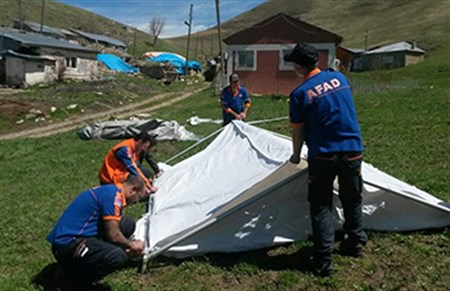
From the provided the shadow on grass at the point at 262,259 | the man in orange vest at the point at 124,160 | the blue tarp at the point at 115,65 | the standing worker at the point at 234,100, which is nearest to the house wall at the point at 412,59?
the blue tarp at the point at 115,65

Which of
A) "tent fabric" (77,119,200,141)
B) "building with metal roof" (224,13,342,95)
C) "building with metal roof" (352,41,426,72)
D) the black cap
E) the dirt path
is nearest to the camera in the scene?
the black cap

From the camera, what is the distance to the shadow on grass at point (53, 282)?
13.1ft

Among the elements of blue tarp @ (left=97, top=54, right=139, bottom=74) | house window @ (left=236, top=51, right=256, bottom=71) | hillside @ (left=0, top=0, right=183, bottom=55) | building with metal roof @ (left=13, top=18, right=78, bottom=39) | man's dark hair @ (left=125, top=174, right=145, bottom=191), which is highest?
hillside @ (left=0, top=0, right=183, bottom=55)

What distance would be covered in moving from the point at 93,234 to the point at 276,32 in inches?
980

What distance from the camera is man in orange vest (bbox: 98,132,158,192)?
589cm

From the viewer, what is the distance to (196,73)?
174 ft

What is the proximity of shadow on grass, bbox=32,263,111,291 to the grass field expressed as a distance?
19mm

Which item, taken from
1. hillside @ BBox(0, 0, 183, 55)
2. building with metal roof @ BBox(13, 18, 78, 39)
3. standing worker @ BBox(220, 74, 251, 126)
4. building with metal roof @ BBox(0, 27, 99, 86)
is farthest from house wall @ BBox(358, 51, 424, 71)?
standing worker @ BBox(220, 74, 251, 126)

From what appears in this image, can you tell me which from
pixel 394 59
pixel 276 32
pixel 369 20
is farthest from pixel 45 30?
pixel 369 20

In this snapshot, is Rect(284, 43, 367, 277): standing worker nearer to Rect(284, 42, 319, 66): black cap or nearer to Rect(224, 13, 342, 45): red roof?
Rect(284, 42, 319, 66): black cap

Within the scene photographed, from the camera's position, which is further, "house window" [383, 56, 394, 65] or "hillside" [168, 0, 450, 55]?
"hillside" [168, 0, 450, 55]

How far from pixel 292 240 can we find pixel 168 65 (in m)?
45.2

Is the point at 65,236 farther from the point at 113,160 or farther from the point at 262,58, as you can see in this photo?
the point at 262,58

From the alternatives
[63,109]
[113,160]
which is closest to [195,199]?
[113,160]
